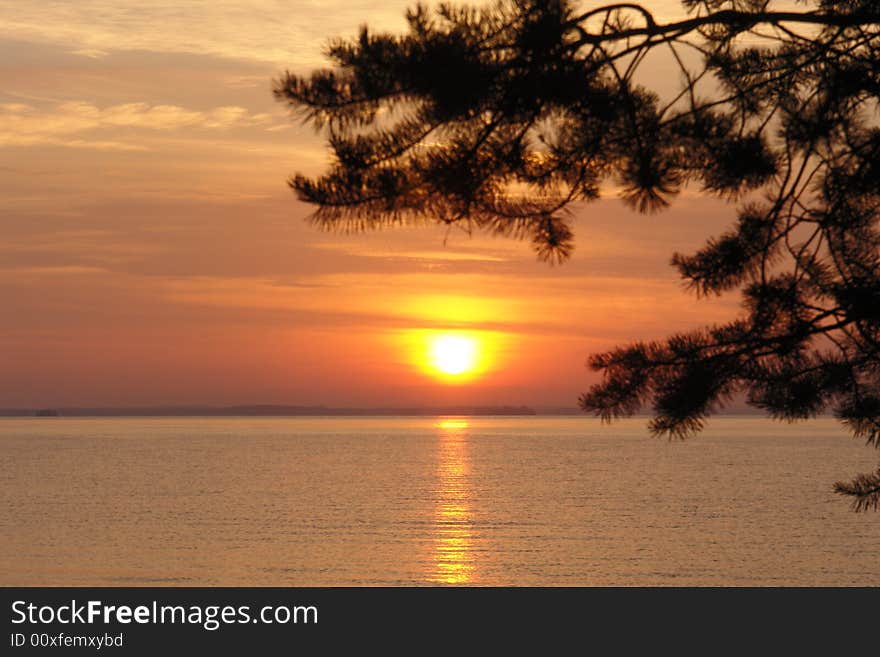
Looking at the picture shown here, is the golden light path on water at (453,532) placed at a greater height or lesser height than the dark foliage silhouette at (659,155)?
greater

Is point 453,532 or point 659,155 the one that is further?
point 453,532

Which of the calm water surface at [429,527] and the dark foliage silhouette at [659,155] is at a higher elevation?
the calm water surface at [429,527]

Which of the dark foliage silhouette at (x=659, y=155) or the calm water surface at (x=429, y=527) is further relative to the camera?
the calm water surface at (x=429, y=527)

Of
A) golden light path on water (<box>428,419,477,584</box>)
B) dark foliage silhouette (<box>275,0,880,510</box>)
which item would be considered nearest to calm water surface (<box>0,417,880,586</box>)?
golden light path on water (<box>428,419,477,584</box>)

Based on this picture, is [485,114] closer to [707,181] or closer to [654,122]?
[654,122]

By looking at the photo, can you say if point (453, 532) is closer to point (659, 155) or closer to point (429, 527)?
point (429, 527)

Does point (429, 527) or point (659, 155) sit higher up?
point (429, 527)

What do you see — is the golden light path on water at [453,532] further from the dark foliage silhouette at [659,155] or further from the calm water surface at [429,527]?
the dark foliage silhouette at [659,155]

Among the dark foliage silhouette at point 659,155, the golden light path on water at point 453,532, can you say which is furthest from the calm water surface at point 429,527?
the dark foliage silhouette at point 659,155

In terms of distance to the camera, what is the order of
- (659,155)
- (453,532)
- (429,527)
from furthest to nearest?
1. (429,527)
2. (453,532)
3. (659,155)

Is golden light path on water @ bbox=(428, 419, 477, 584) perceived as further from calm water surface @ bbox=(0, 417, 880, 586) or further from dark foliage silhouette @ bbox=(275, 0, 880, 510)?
dark foliage silhouette @ bbox=(275, 0, 880, 510)

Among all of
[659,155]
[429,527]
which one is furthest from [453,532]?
[659,155]

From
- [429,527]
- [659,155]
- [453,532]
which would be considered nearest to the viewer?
[659,155]
